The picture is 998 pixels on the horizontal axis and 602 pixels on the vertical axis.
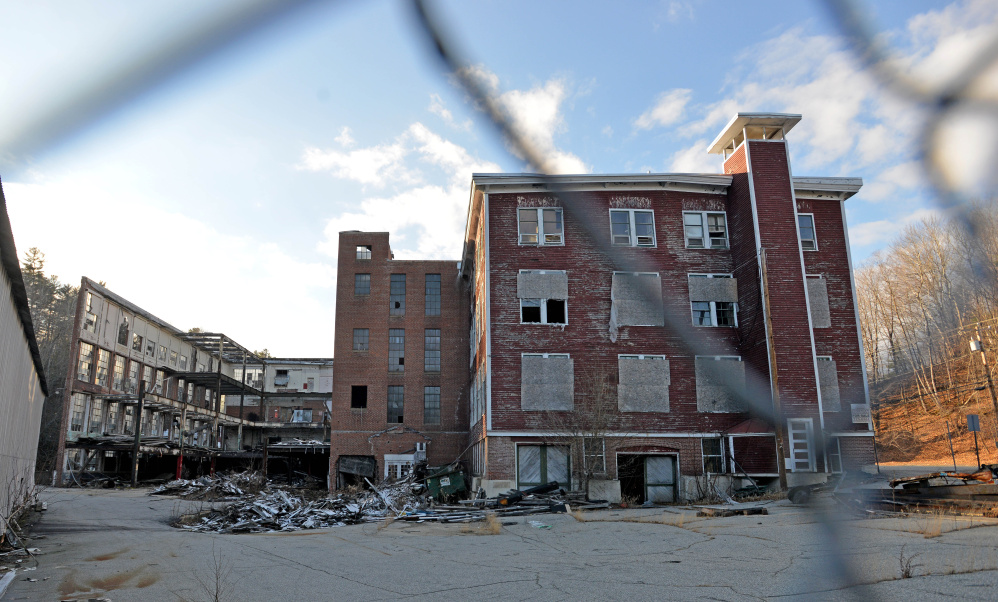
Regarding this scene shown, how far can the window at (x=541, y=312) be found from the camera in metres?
30.5

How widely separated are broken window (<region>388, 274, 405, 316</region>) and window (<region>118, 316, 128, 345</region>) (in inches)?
932

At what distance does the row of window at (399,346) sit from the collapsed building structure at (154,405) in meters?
8.71

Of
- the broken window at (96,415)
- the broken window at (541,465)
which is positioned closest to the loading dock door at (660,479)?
the broken window at (541,465)

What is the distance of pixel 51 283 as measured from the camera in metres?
68.6

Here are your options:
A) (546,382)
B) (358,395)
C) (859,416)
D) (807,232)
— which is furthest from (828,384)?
(358,395)

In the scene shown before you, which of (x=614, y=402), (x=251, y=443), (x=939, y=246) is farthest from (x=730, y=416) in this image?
(x=251, y=443)

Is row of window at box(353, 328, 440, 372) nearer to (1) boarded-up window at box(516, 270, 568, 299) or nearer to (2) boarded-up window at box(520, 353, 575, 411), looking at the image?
(1) boarded-up window at box(516, 270, 568, 299)

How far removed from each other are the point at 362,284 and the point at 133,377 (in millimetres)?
24277

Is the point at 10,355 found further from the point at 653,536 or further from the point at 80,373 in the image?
the point at 80,373

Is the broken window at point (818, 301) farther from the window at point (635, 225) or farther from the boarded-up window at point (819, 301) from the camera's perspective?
the window at point (635, 225)

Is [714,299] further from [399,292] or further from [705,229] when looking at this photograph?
[399,292]

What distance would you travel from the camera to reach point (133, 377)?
54375 millimetres

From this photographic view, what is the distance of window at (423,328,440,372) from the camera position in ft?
137

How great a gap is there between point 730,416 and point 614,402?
513cm
